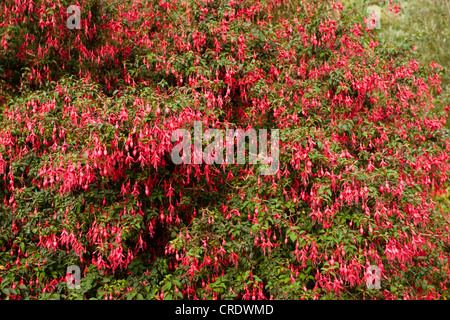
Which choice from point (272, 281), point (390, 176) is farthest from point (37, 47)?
point (390, 176)

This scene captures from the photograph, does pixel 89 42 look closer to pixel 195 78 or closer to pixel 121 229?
A: pixel 195 78

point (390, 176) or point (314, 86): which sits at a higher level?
point (314, 86)

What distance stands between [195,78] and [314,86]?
136 centimetres

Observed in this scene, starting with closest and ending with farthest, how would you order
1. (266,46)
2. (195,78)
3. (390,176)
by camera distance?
(390,176)
(195,78)
(266,46)

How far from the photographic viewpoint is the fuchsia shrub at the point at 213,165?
3.95 meters

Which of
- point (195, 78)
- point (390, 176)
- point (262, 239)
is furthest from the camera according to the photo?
point (195, 78)

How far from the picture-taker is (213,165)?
451 cm

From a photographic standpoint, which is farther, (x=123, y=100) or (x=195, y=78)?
(x=195, y=78)

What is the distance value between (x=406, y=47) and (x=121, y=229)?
4.24 meters

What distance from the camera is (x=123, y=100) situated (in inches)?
158

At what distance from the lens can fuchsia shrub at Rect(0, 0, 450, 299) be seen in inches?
156

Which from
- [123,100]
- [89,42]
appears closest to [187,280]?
[123,100]

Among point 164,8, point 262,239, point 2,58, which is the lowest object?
point 262,239
